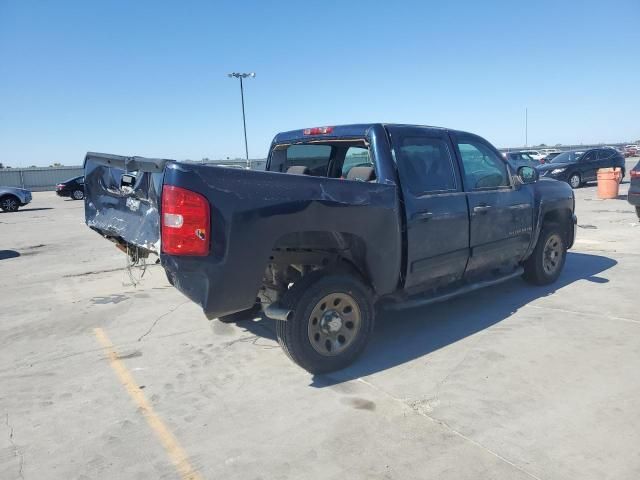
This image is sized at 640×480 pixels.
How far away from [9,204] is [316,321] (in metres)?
23.3

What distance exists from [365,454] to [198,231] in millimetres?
1684

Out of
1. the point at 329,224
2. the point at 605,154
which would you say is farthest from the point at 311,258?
the point at 605,154

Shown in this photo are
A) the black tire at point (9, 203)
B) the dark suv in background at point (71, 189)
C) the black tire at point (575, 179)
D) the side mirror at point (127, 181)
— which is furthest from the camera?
the dark suv in background at point (71, 189)

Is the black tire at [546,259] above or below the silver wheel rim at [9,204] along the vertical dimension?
below

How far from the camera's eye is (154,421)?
330 centimetres

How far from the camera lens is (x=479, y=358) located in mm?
4125

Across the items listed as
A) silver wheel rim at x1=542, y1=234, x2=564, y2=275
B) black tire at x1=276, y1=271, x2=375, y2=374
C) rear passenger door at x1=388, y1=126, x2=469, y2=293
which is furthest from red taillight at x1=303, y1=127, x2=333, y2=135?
silver wheel rim at x1=542, y1=234, x2=564, y2=275

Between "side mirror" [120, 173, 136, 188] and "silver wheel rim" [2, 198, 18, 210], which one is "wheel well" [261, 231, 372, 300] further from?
"silver wheel rim" [2, 198, 18, 210]

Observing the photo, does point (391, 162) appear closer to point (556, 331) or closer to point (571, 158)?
point (556, 331)

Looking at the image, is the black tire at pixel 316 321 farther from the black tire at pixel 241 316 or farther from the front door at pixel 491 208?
the front door at pixel 491 208

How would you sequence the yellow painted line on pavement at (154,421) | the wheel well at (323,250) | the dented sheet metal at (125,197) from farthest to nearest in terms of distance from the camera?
1. the wheel well at (323,250)
2. the dented sheet metal at (125,197)
3. the yellow painted line on pavement at (154,421)

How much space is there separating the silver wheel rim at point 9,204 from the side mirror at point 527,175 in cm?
2328

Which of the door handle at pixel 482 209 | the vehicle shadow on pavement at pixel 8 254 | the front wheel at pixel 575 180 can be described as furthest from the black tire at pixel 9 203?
the front wheel at pixel 575 180

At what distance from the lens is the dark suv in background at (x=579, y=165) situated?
70.4 feet
